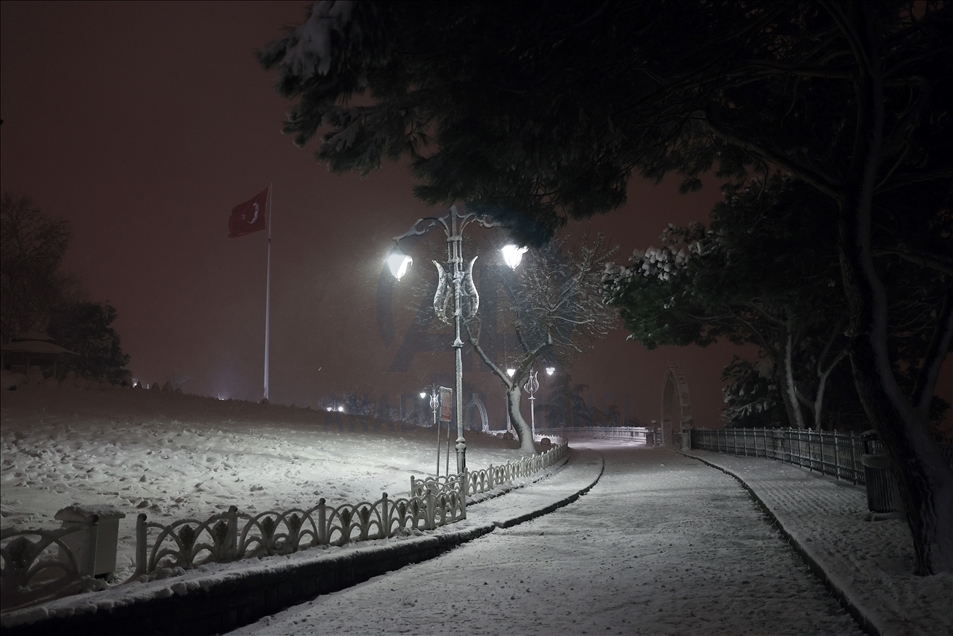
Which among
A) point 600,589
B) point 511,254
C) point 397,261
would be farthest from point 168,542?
point 511,254

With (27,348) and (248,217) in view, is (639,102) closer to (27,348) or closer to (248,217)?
(27,348)

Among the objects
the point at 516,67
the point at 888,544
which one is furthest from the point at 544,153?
the point at 888,544

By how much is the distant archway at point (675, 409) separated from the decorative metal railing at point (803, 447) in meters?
1.46

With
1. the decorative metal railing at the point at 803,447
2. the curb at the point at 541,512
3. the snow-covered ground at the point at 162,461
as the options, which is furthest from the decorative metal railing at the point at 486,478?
the decorative metal railing at the point at 803,447

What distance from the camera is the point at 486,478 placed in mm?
18094

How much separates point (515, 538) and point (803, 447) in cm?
1424

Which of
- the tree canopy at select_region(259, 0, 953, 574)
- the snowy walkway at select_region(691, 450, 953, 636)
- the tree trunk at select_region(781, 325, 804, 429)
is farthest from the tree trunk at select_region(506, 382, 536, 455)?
the tree canopy at select_region(259, 0, 953, 574)

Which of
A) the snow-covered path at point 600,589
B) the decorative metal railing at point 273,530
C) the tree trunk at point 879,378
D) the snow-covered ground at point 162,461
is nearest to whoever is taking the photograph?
the snow-covered path at point 600,589

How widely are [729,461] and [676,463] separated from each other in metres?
2.27

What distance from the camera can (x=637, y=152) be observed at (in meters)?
10.1

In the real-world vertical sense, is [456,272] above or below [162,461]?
above

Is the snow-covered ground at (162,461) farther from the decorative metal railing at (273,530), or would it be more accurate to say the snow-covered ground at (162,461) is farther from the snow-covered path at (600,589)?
the snow-covered path at (600,589)

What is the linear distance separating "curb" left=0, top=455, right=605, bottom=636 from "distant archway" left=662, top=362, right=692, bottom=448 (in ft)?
106

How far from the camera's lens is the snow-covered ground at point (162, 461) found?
31.3 ft
